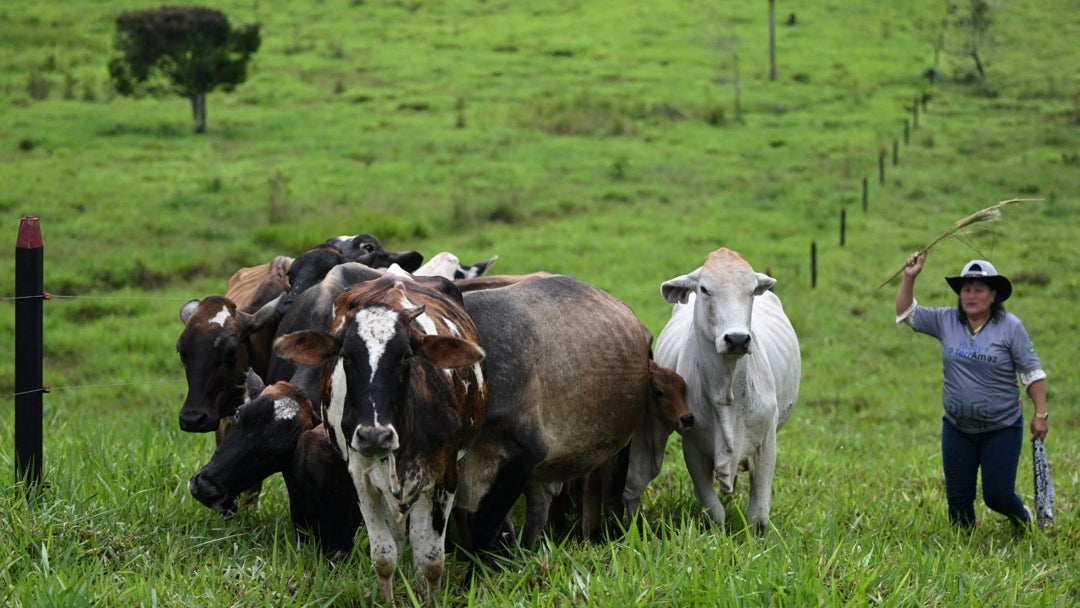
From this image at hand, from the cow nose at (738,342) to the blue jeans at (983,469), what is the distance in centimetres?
219

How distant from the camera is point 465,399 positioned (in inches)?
224

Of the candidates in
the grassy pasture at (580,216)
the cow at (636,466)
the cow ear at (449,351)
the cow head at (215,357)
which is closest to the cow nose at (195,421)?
the cow head at (215,357)

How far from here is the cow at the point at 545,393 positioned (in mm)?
6199

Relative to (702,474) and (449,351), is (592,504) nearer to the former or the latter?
(702,474)

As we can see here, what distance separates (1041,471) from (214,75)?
2213cm

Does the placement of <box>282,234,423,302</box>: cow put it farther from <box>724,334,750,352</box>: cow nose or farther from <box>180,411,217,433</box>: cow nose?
<box>724,334,750,352</box>: cow nose

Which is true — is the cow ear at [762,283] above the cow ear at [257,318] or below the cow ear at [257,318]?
above

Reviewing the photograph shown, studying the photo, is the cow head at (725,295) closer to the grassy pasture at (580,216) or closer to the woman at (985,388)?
the grassy pasture at (580,216)

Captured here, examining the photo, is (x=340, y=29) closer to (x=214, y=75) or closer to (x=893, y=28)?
(x=214, y=75)

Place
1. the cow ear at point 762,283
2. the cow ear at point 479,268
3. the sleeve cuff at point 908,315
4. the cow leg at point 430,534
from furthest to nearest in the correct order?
the cow ear at point 479,268, the sleeve cuff at point 908,315, the cow ear at point 762,283, the cow leg at point 430,534

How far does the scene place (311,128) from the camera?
2616cm

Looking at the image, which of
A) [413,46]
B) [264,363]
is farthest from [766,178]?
[264,363]

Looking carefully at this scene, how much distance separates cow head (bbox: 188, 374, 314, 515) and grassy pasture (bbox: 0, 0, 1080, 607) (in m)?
0.33

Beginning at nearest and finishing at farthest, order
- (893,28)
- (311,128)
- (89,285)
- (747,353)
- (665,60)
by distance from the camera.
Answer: (747,353), (89,285), (311,128), (665,60), (893,28)
